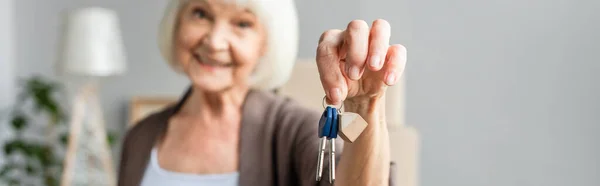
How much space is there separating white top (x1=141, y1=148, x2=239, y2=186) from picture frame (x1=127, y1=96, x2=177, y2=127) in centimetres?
142

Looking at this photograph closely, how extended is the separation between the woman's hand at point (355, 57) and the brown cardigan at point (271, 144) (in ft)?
0.88

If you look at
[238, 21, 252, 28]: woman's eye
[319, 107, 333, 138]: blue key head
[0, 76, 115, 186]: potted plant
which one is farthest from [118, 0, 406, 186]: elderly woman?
[0, 76, 115, 186]: potted plant

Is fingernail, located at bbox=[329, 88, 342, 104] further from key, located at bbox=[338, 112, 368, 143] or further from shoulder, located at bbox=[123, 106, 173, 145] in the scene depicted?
shoulder, located at bbox=[123, 106, 173, 145]

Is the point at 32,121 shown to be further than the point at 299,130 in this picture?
Yes

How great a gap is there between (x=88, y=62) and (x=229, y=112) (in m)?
1.15

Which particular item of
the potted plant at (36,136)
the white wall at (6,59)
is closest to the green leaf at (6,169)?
the potted plant at (36,136)

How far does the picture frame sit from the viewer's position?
227 cm

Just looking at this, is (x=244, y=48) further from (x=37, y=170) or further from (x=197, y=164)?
(x=37, y=170)

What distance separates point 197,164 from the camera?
82 cm

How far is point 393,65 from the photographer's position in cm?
43

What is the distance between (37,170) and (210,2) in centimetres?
164

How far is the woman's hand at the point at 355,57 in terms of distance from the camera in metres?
0.43

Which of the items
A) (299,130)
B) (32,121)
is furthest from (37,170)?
(299,130)

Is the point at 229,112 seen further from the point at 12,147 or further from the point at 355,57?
the point at 12,147
